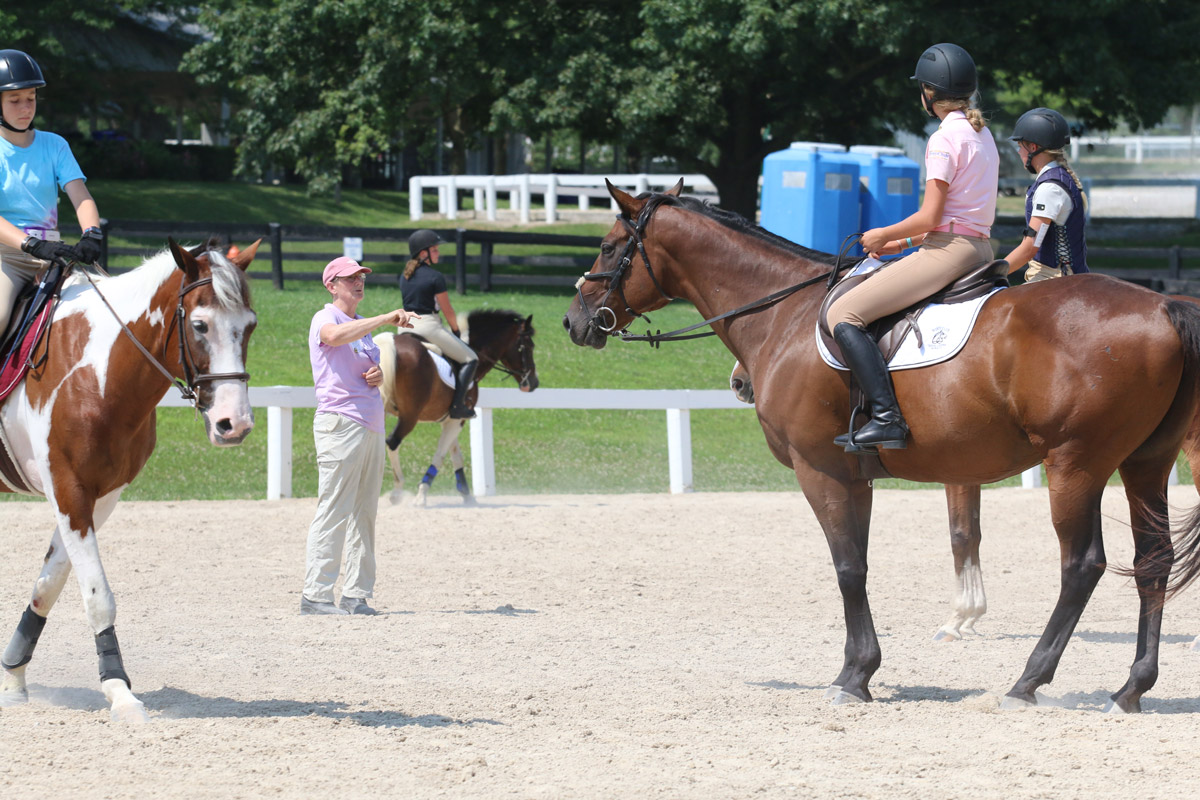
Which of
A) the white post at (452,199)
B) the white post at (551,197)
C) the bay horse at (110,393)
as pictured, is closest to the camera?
the bay horse at (110,393)

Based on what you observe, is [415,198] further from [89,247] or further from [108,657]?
[108,657]

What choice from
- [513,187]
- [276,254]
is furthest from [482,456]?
[513,187]

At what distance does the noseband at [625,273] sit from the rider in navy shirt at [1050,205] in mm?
1951

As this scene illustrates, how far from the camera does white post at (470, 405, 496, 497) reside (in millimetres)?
13055

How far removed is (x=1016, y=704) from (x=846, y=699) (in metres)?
0.77

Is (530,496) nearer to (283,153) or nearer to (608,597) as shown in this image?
(608,597)

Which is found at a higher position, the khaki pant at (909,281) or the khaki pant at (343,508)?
the khaki pant at (909,281)

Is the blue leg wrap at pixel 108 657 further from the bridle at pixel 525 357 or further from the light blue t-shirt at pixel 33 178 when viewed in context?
the bridle at pixel 525 357

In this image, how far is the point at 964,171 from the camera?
5.88m

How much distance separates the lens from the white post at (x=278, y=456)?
12180 millimetres

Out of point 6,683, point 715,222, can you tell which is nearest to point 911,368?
point 715,222

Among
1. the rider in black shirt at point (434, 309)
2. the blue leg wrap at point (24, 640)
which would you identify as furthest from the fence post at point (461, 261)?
the blue leg wrap at point (24, 640)

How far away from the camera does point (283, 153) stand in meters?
22.9

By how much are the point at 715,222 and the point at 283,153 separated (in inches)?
701
